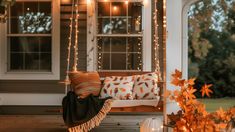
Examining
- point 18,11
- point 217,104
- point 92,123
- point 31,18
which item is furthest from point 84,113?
point 217,104

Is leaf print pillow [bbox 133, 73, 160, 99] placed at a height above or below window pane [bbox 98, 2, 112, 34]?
below

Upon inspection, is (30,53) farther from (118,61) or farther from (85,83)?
(85,83)

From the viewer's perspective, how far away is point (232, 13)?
1845cm

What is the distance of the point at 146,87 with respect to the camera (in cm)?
638

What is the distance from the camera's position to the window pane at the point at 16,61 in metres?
8.23

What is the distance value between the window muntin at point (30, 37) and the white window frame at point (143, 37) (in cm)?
70

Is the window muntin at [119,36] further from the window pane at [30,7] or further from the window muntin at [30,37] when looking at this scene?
the window pane at [30,7]

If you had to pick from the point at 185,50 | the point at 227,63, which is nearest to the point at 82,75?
the point at 185,50

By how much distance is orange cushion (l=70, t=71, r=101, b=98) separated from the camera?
6.18 m

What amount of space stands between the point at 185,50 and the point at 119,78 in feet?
9.89

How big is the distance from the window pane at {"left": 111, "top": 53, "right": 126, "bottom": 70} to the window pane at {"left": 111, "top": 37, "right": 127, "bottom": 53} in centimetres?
9

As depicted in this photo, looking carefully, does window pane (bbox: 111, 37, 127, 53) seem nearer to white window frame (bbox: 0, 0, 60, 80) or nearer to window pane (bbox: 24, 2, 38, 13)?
white window frame (bbox: 0, 0, 60, 80)

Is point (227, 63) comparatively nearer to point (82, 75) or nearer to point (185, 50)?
point (185, 50)

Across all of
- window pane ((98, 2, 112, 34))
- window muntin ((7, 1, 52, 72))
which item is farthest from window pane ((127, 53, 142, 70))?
window muntin ((7, 1, 52, 72))
